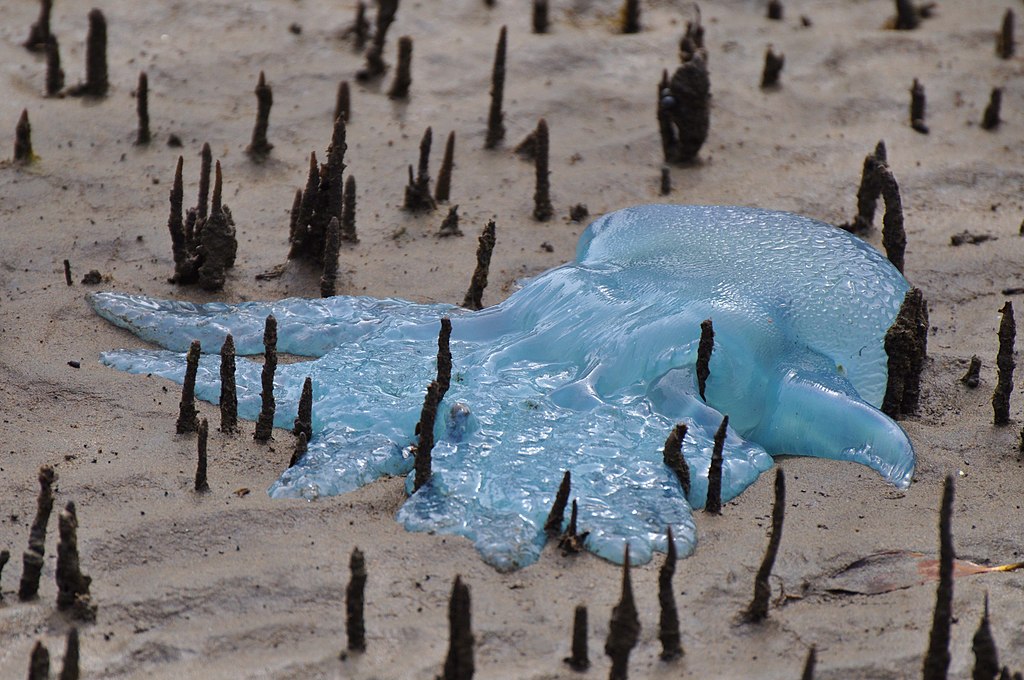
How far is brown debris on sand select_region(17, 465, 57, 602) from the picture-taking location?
3.90 meters

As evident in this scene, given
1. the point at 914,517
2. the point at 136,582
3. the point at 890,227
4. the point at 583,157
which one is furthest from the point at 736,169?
the point at 136,582

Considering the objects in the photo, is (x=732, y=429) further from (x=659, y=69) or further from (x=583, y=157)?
(x=659, y=69)

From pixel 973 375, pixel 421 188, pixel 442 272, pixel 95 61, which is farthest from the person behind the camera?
pixel 95 61

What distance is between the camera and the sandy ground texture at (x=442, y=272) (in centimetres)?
395

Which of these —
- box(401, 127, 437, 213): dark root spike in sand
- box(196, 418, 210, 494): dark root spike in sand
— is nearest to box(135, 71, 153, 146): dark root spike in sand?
box(401, 127, 437, 213): dark root spike in sand

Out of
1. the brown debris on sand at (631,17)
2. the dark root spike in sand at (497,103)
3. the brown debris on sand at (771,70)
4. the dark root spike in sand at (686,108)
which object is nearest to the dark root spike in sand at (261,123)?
the dark root spike in sand at (497,103)

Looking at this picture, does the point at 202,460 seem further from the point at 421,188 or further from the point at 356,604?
the point at 421,188

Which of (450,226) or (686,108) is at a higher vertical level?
(686,108)

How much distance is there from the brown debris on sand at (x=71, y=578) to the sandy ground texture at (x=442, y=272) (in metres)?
0.05

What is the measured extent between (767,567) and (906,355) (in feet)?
4.87

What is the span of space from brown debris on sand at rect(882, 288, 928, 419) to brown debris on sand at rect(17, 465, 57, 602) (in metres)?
3.14

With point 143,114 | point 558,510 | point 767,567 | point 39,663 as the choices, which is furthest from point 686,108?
point 39,663

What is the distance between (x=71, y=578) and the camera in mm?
3863

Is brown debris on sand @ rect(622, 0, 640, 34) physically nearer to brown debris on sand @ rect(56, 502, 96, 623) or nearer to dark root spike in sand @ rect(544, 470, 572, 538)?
dark root spike in sand @ rect(544, 470, 572, 538)
